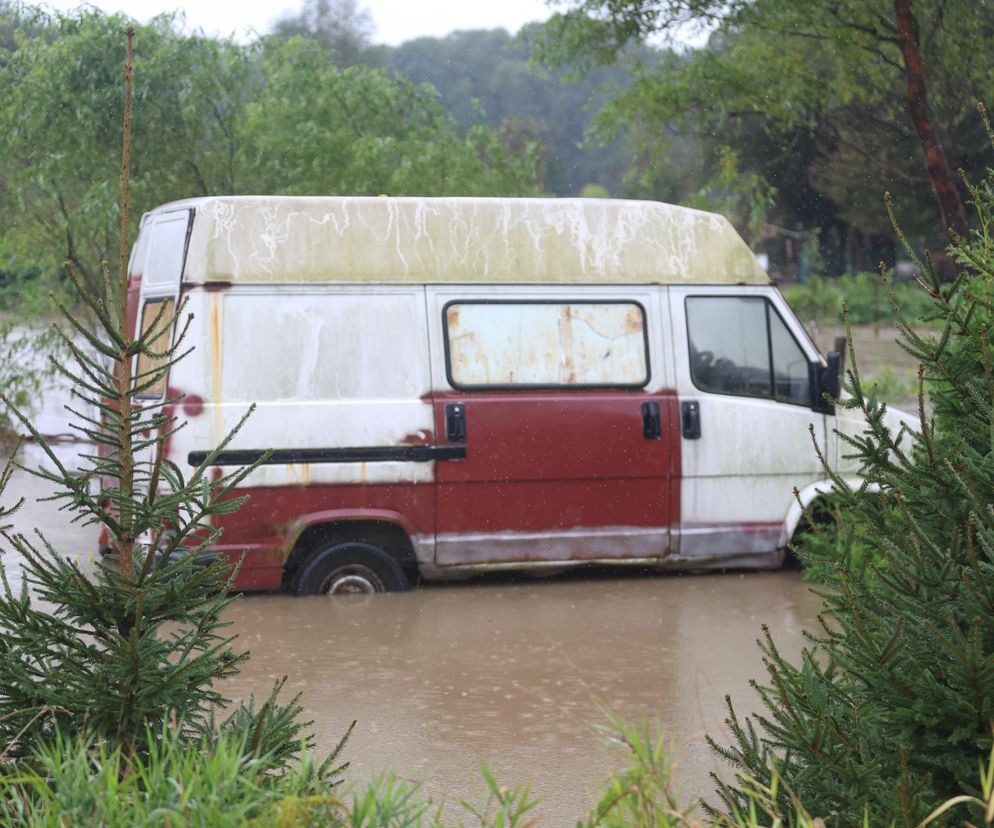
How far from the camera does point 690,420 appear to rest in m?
10.2

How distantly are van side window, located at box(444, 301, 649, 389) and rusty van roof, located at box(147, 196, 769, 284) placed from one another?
0.66 ft

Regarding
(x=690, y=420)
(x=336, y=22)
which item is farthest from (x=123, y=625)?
(x=336, y=22)

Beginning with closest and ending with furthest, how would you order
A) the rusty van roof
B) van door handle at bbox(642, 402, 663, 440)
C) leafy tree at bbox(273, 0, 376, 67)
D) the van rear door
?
the rusty van roof → the van rear door → van door handle at bbox(642, 402, 663, 440) → leafy tree at bbox(273, 0, 376, 67)

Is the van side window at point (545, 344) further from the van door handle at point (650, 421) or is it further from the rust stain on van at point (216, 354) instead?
the rust stain on van at point (216, 354)

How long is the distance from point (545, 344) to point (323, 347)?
4.80ft

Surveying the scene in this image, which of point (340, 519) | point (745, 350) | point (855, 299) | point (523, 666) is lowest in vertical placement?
point (523, 666)

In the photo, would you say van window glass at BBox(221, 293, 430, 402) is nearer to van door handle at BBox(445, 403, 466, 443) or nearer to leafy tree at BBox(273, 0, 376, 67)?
van door handle at BBox(445, 403, 466, 443)

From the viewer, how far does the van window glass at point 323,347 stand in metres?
9.45

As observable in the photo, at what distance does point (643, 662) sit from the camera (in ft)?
27.8

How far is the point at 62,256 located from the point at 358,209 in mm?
8581

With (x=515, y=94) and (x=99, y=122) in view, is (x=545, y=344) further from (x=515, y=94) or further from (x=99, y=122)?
(x=515, y=94)

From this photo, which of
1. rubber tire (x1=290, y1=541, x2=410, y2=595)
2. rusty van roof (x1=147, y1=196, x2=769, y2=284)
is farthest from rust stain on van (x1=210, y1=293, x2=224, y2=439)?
rubber tire (x1=290, y1=541, x2=410, y2=595)

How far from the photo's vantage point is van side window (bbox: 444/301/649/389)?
32.4ft

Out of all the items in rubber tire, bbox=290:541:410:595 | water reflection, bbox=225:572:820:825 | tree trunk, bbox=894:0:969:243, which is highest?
tree trunk, bbox=894:0:969:243
